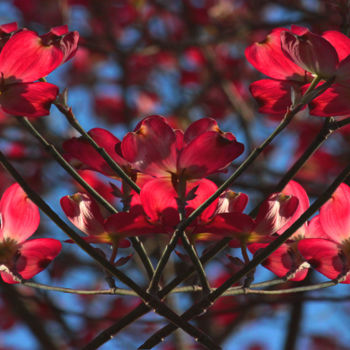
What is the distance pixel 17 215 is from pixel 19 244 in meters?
0.04

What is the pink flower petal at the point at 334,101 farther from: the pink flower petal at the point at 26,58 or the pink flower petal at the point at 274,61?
the pink flower petal at the point at 26,58

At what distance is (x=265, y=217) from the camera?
0.61 metres

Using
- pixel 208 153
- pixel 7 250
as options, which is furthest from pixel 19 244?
pixel 208 153

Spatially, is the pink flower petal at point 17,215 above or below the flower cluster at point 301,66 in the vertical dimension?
below

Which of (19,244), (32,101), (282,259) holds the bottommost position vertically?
(282,259)

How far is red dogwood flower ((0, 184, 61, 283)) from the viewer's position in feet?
2.16

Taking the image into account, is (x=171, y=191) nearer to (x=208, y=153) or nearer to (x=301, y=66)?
(x=208, y=153)

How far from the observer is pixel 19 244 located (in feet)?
2.20

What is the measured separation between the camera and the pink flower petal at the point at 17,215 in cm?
67

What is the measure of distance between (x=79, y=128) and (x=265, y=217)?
0.22m

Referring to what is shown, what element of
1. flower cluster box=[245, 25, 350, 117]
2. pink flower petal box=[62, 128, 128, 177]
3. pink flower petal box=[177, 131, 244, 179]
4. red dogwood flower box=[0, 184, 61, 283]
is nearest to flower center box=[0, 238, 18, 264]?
red dogwood flower box=[0, 184, 61, 283]

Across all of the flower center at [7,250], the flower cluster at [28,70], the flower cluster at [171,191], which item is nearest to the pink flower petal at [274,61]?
the flower cluster at [171,191]

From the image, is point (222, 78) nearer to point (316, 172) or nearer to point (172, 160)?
point (316, 172)

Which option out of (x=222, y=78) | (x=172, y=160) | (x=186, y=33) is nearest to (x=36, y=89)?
(x=172, y=160)
